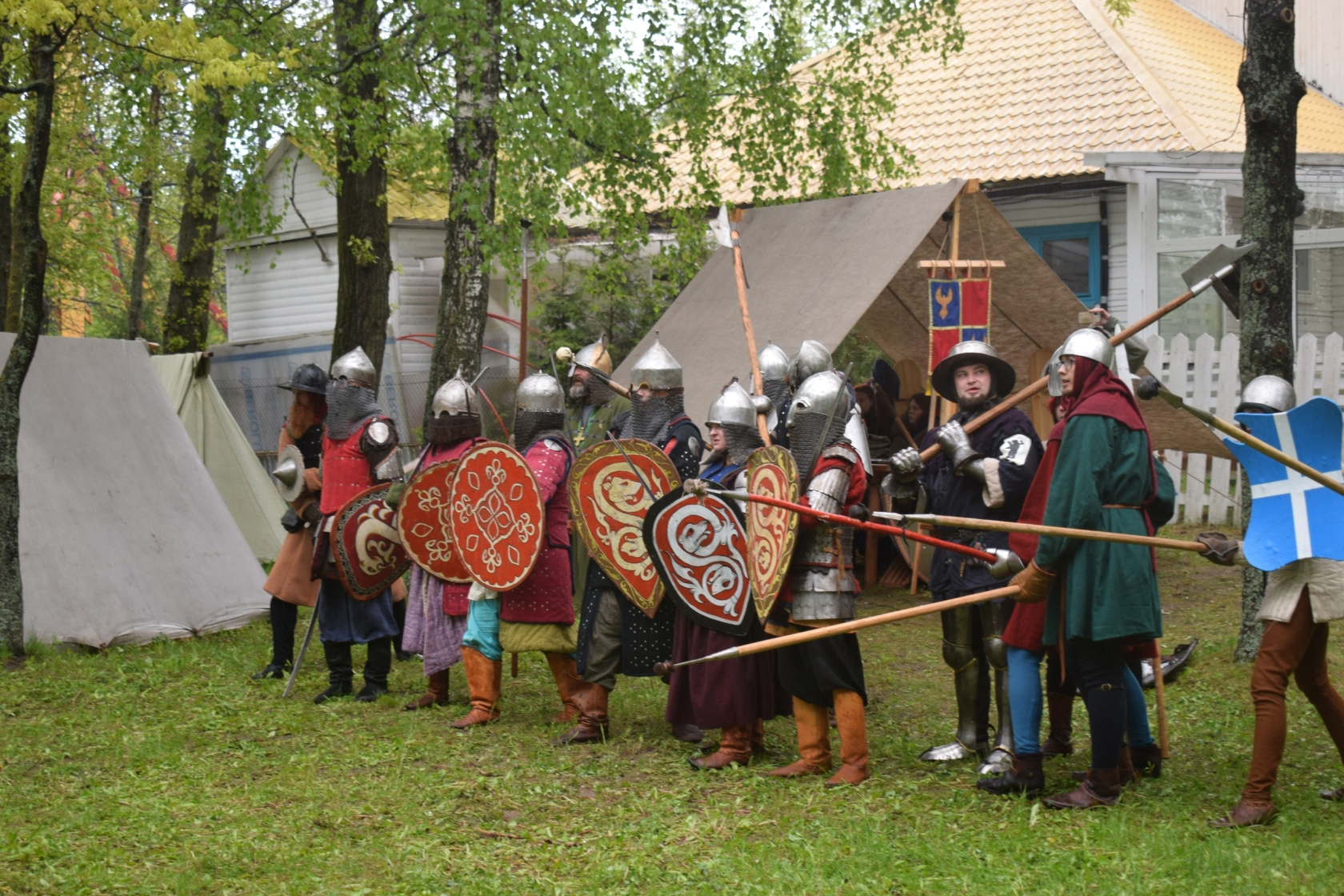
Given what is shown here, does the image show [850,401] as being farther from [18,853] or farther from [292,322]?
[292,322]

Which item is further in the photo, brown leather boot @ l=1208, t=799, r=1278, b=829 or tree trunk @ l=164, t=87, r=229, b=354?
tree trunk @ l=164, t=87, r=229, b=354

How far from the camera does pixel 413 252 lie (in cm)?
1565

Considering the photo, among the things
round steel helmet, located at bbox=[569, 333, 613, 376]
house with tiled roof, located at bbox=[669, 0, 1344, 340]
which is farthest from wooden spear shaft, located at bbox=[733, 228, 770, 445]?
house with tiled roof, located at bbox=[669, 0, 1344, 340]

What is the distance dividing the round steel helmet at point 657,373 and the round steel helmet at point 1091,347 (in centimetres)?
208

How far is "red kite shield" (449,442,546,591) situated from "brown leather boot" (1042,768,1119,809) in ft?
7.29

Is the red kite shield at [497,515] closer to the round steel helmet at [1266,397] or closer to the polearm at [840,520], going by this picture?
the polearm at [840,520]

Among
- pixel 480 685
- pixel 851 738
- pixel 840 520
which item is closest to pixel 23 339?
pixel 480 685

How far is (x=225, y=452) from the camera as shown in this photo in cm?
1012

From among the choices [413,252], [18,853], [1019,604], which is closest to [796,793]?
[1019,604]

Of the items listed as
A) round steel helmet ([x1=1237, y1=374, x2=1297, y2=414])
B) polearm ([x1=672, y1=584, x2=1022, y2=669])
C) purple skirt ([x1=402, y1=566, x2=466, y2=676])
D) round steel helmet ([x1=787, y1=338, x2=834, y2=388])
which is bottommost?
purple skirt ([x1=402, y1=566, x2=466, y2=676])

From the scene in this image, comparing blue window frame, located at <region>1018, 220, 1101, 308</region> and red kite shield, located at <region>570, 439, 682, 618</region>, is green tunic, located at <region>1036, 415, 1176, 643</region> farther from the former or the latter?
blue window frame, located at <region>1018, 220, 1101, 308</region>

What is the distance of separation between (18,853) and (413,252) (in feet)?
40.4

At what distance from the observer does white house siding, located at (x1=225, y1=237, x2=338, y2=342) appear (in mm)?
17109

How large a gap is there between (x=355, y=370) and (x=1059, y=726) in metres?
3.47
